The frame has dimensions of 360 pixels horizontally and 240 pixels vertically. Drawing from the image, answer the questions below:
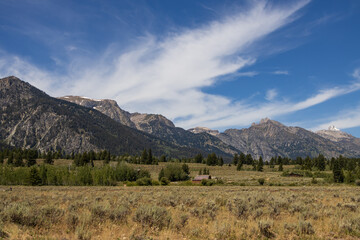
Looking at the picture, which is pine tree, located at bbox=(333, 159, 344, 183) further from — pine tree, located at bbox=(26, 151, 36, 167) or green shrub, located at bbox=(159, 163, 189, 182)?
pine tree, located at bbox=(26, 151, 36, 167)

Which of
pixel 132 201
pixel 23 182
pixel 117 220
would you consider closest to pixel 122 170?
pixel 23 182

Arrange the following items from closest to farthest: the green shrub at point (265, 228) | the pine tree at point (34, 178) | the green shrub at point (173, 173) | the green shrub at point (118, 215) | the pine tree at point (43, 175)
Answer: the green shrub at point (265, 228) → the green shrub at point (118, 215) → the pine tree at point (34, 178) → the pine tree at point (43, 175) → the green shrub at point (173, 173)

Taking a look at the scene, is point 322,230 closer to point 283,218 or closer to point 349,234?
point 349,234

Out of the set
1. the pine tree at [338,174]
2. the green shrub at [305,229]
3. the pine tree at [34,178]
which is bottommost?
the pine tree at [34,178]

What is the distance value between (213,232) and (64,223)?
6.99 m

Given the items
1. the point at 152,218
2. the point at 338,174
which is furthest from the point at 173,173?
the point at 152,218

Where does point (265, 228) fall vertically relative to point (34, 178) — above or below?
above

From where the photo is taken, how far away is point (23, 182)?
270 feet

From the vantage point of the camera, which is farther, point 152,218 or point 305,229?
point 152,218

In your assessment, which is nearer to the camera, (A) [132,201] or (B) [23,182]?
(A) [132,201]

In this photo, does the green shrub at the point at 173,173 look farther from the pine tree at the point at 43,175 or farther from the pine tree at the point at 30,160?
the pine tree at the point at 30,160

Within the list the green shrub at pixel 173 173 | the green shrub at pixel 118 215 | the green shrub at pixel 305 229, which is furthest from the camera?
the green shrub at pixel 173 173

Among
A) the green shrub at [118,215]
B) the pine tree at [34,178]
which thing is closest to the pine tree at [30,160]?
the pine tree at [34,178]

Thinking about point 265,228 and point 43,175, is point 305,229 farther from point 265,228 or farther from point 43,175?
point 43,175
